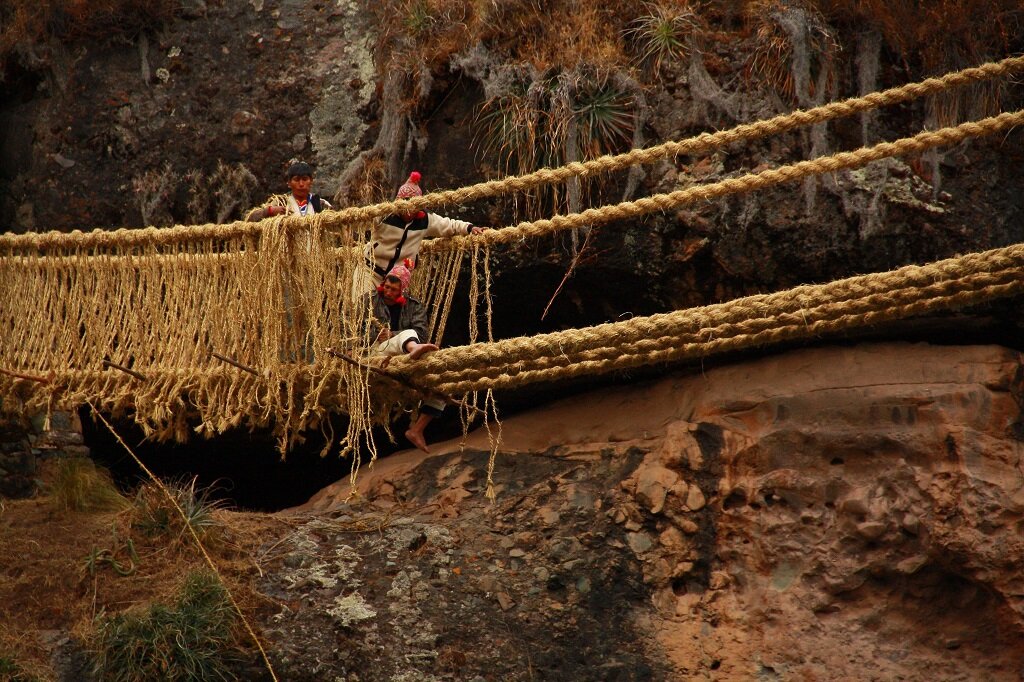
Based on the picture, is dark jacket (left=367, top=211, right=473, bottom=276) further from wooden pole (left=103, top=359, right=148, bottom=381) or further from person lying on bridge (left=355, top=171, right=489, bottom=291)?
wooden pole (left=103, top=359, right=148, bottom=381)

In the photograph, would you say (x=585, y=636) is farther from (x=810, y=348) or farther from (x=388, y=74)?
(x=388, y=74)

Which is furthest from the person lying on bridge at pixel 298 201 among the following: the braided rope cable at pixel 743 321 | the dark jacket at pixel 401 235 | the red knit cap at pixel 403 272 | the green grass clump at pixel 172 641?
the green grass clump at pixel 172 641

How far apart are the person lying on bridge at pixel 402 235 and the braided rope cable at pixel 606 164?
28 cm

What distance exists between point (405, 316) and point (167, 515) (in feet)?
4.47

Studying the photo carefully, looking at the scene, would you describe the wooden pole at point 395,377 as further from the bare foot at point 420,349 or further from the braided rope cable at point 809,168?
the braided rope cable at point 809,168

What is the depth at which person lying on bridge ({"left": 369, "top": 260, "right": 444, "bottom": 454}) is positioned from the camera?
Answer: 218 inches

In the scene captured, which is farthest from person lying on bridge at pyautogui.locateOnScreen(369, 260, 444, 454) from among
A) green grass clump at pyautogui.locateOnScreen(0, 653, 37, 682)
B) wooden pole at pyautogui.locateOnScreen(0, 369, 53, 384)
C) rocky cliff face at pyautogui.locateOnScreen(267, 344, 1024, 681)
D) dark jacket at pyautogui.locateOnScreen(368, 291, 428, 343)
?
green grass clump at pyautogui.locateOnScreen(0, 653, 37, 682)

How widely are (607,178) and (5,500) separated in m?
3.32

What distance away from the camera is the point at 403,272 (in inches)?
229

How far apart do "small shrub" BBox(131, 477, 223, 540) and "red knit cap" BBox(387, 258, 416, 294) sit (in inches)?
52.0

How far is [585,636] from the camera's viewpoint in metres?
5.45

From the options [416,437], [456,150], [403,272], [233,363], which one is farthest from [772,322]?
[456,150]

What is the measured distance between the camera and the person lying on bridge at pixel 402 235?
5859 mm

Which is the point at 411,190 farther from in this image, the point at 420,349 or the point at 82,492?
the point at 82,492
